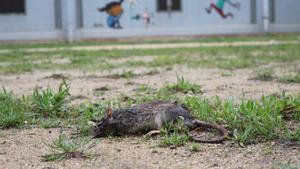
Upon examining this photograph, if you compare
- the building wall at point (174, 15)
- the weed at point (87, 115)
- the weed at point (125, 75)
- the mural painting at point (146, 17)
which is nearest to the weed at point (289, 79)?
the weed at point (125, 75)

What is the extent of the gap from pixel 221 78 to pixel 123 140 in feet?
11.3

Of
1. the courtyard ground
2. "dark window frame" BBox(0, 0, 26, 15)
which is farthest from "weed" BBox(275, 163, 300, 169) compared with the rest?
"dark window frame" BBox(0, 0, 26, 15)

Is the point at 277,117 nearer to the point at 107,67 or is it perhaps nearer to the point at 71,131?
the point at 71,131

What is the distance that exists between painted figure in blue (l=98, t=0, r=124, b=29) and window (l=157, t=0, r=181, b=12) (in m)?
1.73

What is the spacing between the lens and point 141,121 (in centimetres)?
341

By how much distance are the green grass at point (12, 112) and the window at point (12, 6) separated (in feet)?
64.2

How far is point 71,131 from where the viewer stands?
3574 mm

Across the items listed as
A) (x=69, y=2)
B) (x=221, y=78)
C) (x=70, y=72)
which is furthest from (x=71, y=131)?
(x=69, y=2)

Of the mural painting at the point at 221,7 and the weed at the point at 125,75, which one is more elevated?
the mural painting at the point at 221,7

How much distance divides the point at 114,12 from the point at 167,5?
2.40m

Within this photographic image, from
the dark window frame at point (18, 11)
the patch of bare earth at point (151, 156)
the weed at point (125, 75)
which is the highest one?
the dark window frame at point (18, 11)

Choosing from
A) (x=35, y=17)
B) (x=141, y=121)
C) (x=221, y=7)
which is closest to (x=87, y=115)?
(x=141, y=121)

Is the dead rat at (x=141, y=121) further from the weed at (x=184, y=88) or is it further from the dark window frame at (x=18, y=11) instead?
the dark window frame at (x=18, y=11)

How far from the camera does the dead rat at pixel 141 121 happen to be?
3391 mm
